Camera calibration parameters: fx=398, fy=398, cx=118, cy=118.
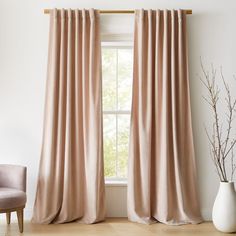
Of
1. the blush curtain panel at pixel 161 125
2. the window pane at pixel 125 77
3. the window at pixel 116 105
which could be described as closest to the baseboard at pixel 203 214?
the blush curtain panel at pixel 161 125

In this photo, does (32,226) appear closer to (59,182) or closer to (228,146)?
(59,182)

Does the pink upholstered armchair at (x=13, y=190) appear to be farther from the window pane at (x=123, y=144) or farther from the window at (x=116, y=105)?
the window pane at (x=123, y=144)

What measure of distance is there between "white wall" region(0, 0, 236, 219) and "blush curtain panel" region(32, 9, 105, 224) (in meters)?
0.22

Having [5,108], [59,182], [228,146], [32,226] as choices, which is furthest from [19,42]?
[228,146]

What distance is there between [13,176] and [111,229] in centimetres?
123

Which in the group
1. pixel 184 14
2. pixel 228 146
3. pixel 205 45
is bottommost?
pixel 228 146

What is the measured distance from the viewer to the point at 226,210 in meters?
4.19

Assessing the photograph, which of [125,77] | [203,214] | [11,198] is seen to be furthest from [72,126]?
[203,214]

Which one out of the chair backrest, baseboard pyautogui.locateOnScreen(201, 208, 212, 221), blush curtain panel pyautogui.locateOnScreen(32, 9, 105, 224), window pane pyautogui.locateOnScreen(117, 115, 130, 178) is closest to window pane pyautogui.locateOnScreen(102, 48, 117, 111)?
window pane pyautogui.locateOnScreen(117, 115, 130, 178)

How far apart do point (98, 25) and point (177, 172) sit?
6.45 feet

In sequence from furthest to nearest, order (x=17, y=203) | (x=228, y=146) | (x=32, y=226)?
(x=228, y=146) → (x=32, y=226) → (x=17, y=203)

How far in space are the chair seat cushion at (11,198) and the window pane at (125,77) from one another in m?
1.69

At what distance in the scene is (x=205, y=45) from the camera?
4.84 meters

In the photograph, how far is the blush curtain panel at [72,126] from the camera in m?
4.62
